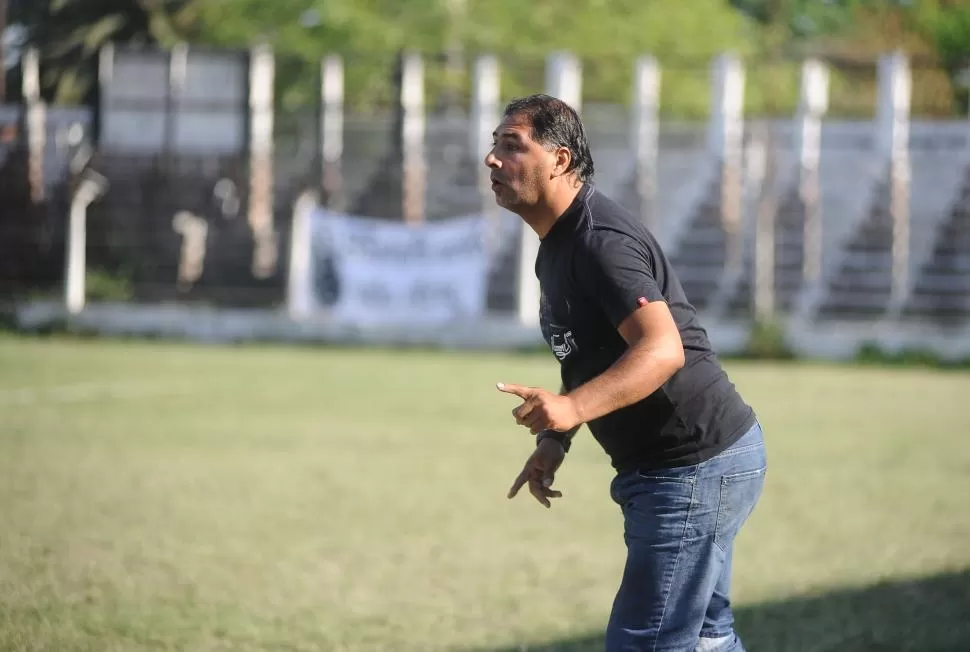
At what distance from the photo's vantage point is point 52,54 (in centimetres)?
3164

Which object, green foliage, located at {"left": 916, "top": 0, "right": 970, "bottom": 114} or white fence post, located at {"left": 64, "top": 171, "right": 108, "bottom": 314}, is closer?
white fence post, located at {"left": 64, "top": 171, "right": 108, "bottom": 314}

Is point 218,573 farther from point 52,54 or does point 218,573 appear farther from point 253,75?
point 52,54

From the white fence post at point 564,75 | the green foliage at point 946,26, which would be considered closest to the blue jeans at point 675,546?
the white fence post at point 564,75

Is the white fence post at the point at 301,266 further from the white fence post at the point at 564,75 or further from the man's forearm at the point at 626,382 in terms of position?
the man's forearm at the point at 626,382

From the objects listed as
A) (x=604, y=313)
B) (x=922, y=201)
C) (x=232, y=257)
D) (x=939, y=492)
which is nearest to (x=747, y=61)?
(x=922, y=201)

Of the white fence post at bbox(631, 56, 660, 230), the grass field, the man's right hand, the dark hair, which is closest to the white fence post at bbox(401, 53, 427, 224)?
the white fence post at bbox(631, 56, 660, 230)

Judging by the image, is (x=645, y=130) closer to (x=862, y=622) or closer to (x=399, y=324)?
(x=399, y=324)

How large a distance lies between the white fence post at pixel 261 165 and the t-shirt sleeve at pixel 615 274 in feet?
73.6

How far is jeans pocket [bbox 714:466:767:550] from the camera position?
167 inches

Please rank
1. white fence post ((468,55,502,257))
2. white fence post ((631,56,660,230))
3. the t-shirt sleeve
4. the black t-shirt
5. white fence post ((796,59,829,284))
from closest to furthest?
the t-shirt sleeve → the black t-shirt → white fence post ((796,59,829,284)) → white fence post ((468,55,502,257)) → white fence post ((631,56,660,230))

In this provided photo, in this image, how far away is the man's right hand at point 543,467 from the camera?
15.4 feet

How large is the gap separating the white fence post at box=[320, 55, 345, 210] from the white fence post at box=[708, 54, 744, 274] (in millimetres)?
6863

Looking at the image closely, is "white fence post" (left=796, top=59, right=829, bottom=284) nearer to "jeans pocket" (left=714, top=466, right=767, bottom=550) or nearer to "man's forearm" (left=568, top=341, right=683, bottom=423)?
"jeans pocket" (left=714, top=466, right=767, bottom=550)

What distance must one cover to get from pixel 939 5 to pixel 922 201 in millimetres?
40477
